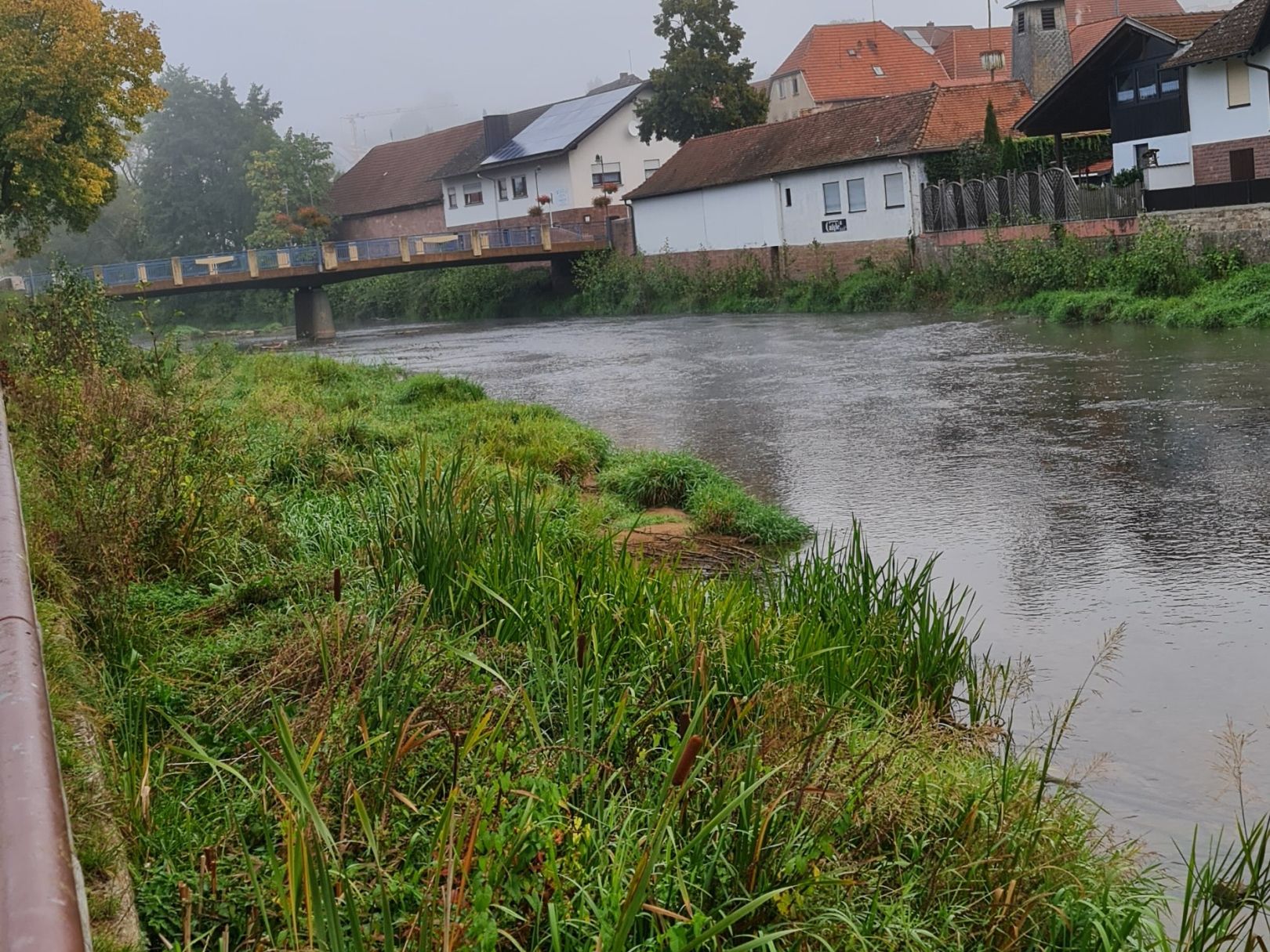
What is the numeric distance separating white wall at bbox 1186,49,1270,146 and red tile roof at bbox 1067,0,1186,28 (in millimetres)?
56894

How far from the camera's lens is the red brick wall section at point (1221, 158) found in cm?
2936

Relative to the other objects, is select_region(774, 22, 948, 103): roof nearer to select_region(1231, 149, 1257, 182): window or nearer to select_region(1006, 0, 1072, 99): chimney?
select_region(1006, 0, 1072, 99): chimney

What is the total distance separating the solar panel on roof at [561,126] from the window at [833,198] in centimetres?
2206

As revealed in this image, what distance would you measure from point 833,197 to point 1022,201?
955cm

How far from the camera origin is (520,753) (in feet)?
13.8

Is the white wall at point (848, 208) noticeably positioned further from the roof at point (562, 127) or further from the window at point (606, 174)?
the roof at point (562, 127)

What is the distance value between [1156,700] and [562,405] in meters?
14.3

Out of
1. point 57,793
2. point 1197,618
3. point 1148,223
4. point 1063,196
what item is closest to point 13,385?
point 1197,618

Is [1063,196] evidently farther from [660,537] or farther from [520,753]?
[520,753]

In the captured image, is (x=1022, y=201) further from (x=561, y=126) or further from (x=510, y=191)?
(x=510, y=191)

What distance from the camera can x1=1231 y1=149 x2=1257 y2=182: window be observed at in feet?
97.6

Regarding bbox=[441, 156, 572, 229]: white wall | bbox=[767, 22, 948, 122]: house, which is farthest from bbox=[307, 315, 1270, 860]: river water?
bbox=[767, 22, 948, 122]: house

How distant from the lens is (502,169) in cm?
6662

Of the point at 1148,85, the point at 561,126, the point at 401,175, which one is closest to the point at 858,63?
the point at 561,126
